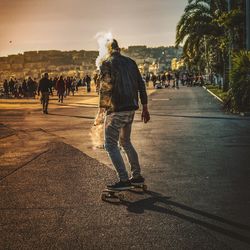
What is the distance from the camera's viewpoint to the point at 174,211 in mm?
5457

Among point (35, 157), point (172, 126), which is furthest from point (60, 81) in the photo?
point (35, 157)

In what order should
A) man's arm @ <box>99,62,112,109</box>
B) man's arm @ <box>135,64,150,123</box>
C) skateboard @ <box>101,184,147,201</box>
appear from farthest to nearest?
man's arm @ <box>135,64,150,123</box> < man's arm @ <box>99,62,112,109</box> < skateboard @ <box>101,184,147,201</box>

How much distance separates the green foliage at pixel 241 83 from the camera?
18.0 metres

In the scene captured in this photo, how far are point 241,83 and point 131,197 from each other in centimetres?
1264

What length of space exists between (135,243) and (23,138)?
8.95m

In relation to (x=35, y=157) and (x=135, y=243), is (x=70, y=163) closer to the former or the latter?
(x=35, y=157)

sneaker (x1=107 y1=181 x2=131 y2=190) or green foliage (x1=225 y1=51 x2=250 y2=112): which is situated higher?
green foliage (x1=225 y1=51 x2=250 y2=112)

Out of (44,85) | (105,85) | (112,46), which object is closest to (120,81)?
(105,85)

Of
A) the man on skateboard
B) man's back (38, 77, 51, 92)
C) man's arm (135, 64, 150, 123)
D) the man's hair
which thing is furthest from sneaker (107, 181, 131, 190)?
man's back (38, 77, 51, 92)

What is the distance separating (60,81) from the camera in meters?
33.7

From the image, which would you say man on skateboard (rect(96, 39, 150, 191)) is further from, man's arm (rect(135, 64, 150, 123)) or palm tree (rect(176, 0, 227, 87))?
palm tree (rect(176, 0, 227, 87))

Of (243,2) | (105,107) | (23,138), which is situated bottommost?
(23,138)

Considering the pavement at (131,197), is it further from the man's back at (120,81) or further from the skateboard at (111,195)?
the man's back at (120,81)

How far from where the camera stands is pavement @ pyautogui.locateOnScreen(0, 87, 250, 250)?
4.59m
